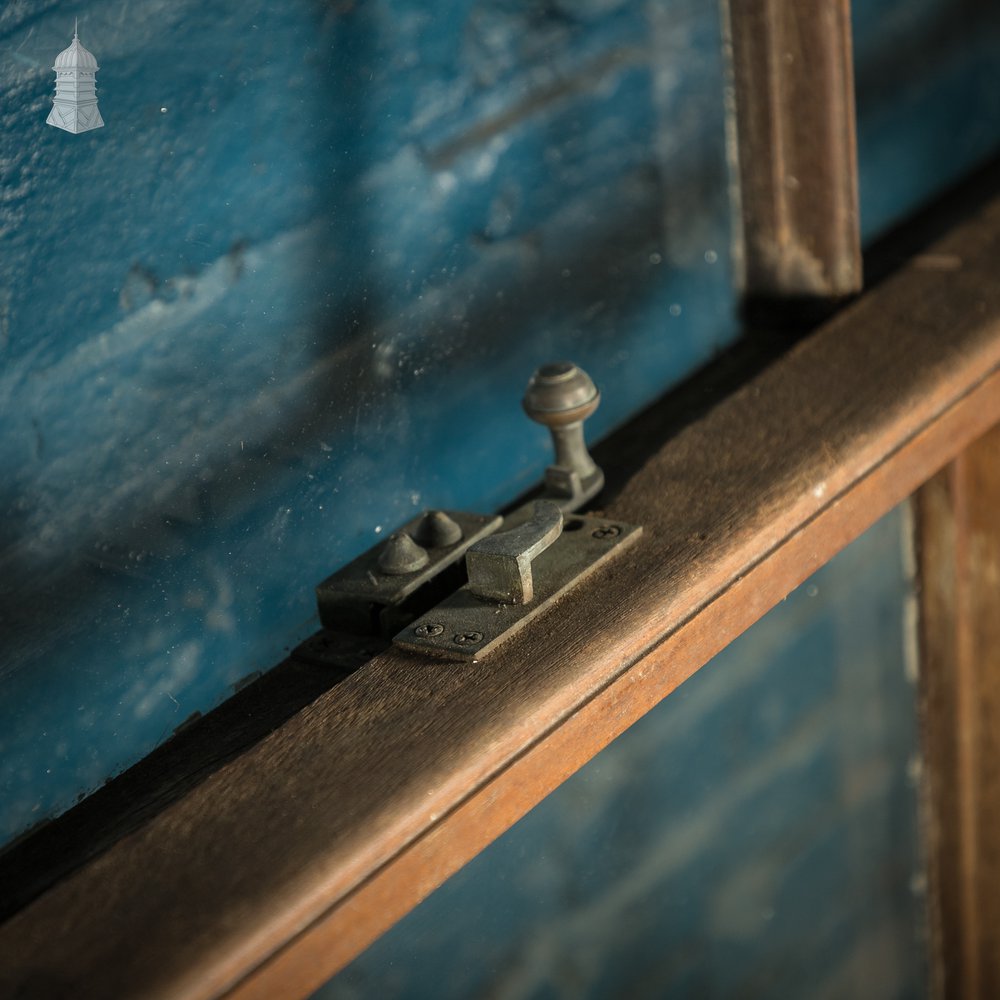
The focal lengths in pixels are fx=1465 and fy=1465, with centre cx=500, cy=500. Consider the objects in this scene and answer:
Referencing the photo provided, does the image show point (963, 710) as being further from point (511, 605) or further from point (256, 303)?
point (256, 303)

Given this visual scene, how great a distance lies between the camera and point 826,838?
7.34ft

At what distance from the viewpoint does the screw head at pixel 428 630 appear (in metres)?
1.17

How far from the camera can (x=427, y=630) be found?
117 cm

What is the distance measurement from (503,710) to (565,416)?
11.5 inches

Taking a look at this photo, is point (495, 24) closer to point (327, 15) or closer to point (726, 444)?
point (327, 15)

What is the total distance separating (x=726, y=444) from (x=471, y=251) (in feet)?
1.01

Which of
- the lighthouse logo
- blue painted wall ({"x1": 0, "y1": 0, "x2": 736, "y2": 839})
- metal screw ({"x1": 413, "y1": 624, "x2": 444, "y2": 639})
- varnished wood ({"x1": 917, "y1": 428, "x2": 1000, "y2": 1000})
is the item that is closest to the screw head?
metal screw ({"x1": 413, "y1": 624, "x2": 444, "y2": 639})

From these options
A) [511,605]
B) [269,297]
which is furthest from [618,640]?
[269,297]

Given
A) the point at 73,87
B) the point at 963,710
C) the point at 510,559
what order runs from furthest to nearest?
the point at 963,710 < the point at 510,559 < the point at 73,87

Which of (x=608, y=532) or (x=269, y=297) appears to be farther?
(x=608, y=532)

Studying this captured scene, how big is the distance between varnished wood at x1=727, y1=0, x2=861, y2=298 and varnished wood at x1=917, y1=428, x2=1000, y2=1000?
431mm

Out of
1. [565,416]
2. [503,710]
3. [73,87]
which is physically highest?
[73,87]

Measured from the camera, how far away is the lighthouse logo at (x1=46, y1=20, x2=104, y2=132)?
101 cm

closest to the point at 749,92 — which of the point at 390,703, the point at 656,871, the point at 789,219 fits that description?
the point at 789,219
